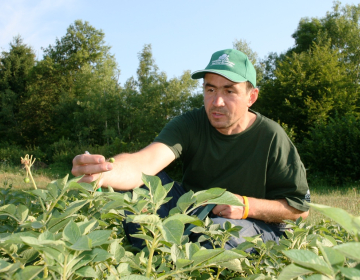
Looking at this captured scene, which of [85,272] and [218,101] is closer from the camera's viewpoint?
[85,272]

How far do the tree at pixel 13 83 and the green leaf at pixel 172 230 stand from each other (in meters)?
35.2

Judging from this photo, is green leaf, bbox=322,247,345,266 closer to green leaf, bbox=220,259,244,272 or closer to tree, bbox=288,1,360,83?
green leaf, bbox=220,259,244,272

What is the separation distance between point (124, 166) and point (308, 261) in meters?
1.45

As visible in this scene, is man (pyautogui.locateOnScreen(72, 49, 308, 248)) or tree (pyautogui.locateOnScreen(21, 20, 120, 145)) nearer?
man (pyautogui.locateOnScreen(72, 49, 308, 248))

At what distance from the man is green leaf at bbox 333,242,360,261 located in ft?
5.85

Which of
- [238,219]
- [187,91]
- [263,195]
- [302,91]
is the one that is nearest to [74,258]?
[238,219]

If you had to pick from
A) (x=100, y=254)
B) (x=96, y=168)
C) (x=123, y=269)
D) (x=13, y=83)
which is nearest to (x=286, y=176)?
(x=96, y=168)

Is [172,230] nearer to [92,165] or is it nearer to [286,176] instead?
[92,165]

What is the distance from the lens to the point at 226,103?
103 inches

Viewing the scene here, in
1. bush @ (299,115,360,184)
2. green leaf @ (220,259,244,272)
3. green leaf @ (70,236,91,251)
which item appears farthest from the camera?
bush @ (299,115,360,184)

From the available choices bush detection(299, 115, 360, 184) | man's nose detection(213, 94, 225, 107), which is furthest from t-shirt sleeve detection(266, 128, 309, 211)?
bush detection(299, 115, 360, 184)

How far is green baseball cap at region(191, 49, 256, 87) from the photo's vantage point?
2588mm

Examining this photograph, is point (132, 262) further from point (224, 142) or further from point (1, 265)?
point (224, 142)

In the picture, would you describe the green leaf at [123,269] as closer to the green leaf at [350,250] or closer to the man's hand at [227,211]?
the green leaf at [350,250]
